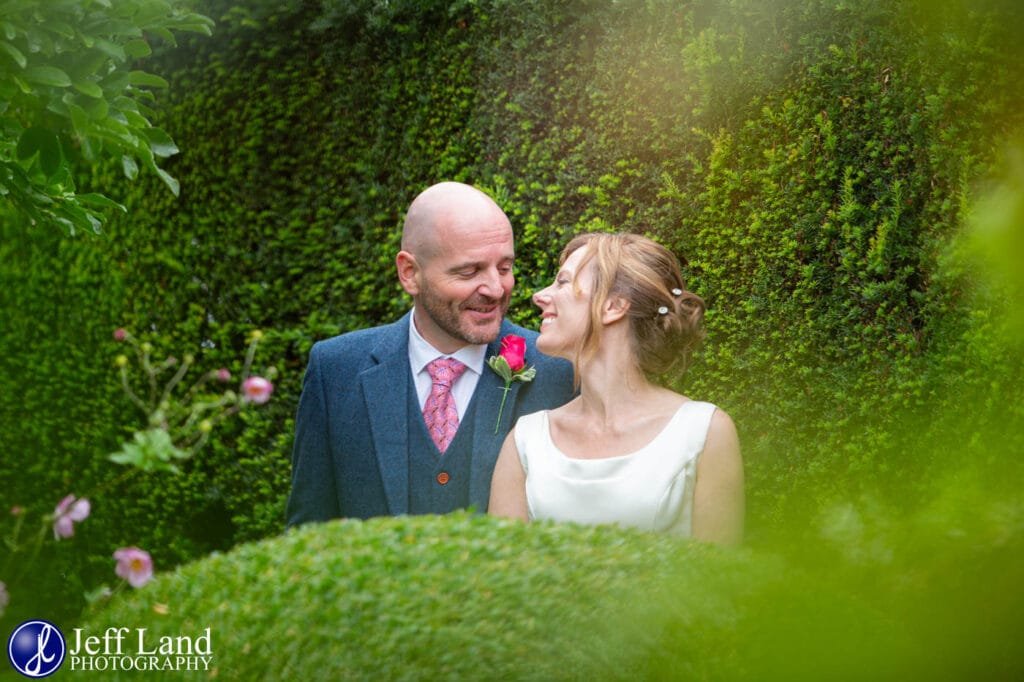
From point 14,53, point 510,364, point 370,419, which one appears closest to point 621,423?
point 510,364

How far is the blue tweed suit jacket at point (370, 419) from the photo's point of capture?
12.9 ft

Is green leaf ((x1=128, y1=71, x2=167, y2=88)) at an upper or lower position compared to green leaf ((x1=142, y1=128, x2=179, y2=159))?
upper

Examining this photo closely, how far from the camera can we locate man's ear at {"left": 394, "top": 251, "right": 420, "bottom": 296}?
13.3 feet

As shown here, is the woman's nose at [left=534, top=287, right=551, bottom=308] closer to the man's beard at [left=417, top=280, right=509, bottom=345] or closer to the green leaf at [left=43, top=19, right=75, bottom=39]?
the man's beard at [left=417, top=280, right=509, bottom=345]

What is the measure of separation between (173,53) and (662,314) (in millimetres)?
4330

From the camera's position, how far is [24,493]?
7438 mm

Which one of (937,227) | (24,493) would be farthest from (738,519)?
(24,493)

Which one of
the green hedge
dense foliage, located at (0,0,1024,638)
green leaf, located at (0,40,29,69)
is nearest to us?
the green hedge

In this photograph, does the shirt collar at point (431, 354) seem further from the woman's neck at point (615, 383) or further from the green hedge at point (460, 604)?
the green hedge at point (460, 604)

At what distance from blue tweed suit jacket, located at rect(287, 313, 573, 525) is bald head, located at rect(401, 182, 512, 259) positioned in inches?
14.2

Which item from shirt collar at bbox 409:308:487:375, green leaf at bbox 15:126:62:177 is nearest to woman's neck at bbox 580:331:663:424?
shirt collar at bbox 409:308:487:375

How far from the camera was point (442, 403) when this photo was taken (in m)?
4.01

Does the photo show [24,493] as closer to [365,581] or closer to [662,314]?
[662,314]

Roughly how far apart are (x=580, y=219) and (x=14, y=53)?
8.08 feet
